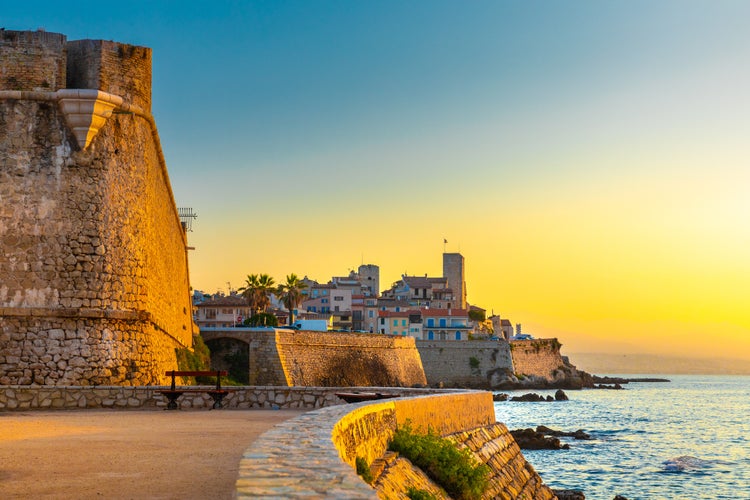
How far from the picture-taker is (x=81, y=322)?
2469cm

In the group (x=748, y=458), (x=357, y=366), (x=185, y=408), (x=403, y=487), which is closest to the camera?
(x=403, y=487)

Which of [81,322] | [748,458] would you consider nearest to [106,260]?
[81,322]

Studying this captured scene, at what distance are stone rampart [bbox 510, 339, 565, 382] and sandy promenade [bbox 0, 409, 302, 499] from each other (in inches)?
3487

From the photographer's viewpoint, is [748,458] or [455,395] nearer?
[455,395]

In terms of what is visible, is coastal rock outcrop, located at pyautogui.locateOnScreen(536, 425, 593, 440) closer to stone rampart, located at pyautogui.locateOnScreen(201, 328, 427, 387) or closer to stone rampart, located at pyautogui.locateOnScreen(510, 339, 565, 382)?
stone rampart, located at pyautogui.locateOnScreen(201, 328, 427, 387)

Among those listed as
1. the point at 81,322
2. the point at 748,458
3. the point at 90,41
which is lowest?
the point at 748,458

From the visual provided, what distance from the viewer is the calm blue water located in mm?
32062

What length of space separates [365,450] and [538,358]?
102 m

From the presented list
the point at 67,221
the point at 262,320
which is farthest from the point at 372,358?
the point at 67,221

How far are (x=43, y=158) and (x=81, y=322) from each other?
489 cm

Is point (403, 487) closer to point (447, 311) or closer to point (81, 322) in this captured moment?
point (81, 322)

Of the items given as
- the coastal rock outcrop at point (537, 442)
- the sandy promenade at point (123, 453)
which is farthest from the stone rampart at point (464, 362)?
the sandy promenade at point (123, 453)

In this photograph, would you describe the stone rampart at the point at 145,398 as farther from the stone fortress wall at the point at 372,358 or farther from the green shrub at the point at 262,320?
the green shrub at the point at 262,320

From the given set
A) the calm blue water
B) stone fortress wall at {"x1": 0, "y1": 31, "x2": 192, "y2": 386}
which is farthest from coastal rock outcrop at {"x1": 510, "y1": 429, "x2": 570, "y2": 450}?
stone fortress wall at {"x1": 0, "y1": 31, "x2": 192, "y2": 386}
